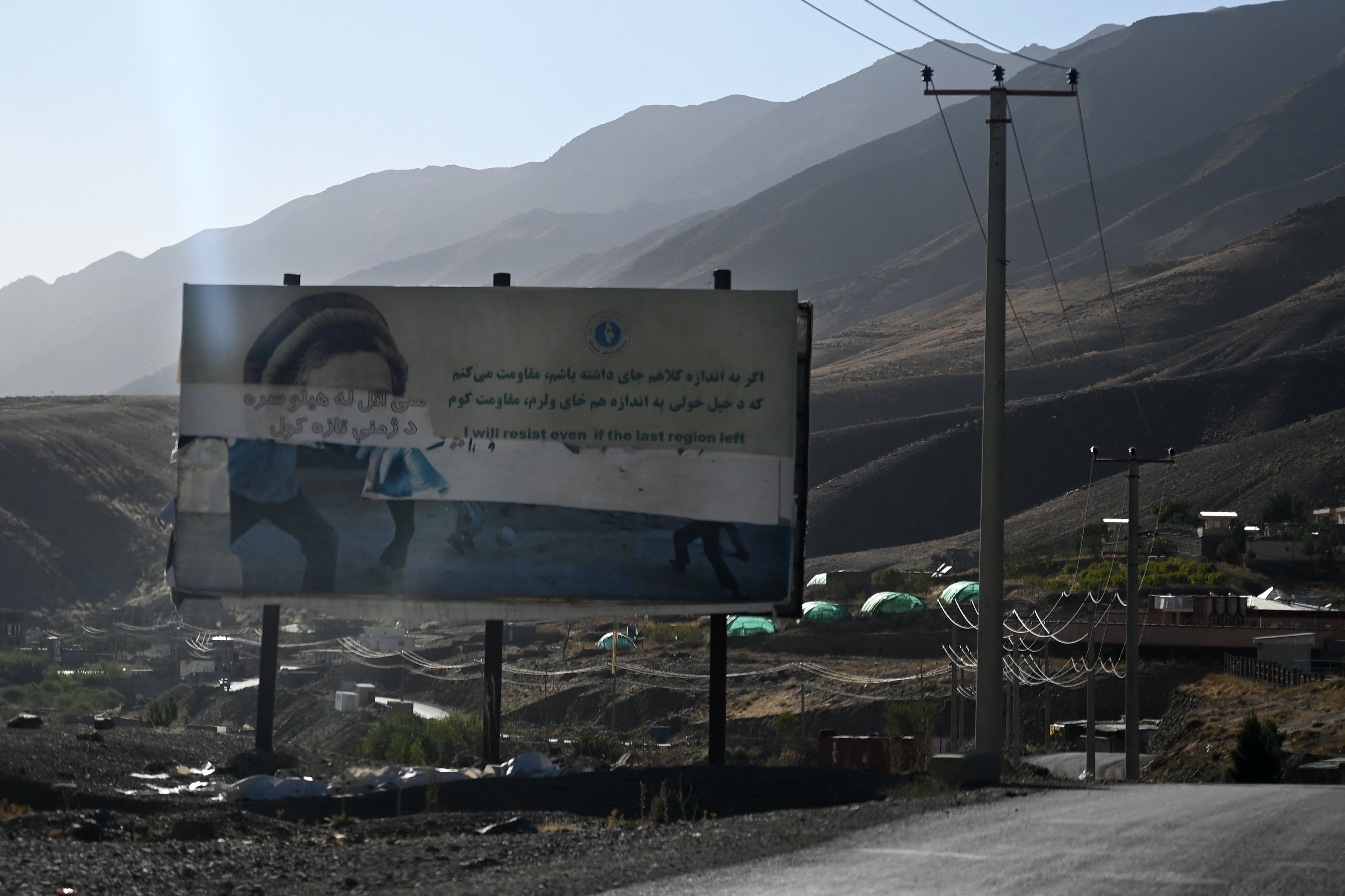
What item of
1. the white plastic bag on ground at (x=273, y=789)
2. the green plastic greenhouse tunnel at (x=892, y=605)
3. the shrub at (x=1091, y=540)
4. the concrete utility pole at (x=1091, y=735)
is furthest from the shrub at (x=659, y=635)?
the white plastic bag on ground at (x=273, y=789)

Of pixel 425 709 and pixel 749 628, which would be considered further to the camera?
pixel 749 628

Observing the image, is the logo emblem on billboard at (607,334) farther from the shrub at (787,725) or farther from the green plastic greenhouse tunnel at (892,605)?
the green plastic greenhouse tunnel at (892,605)

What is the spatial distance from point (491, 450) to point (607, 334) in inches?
81.0

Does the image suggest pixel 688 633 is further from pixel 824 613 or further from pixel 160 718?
pixel 160 718

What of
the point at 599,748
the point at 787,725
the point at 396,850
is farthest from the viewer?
the point at 787,725

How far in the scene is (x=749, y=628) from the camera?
52844mm

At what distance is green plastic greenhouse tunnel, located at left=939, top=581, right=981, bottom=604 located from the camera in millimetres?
53375

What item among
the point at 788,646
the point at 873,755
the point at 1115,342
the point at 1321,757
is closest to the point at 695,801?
the point at 873,755

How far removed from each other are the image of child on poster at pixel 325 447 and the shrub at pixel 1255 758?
41.9 ft

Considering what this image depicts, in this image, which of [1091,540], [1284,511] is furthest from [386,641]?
[1284,511]

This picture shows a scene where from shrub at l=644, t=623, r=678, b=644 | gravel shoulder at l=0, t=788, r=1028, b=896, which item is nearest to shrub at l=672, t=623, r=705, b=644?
shrub at l=644, t=623, r=678, b=644

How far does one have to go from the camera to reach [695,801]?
12.7 m

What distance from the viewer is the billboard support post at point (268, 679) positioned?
17141 mm

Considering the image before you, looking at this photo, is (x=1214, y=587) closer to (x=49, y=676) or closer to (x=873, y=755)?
(x=873, y=755)
